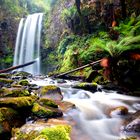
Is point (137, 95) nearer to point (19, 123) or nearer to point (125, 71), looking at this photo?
point (125, 71)

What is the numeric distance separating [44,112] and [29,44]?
53.3 feet

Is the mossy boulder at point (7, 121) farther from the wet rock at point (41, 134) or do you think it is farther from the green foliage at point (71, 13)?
the green foliage at point (71, 13)

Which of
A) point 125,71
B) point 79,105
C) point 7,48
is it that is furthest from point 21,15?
point 79,105

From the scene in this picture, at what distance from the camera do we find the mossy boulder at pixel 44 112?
4828 millimetres

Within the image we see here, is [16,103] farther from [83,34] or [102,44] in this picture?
[83,34]

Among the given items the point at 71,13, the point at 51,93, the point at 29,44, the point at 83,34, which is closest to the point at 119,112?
the point at 51,93

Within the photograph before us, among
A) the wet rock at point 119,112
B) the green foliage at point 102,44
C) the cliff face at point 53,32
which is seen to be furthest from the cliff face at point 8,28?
the wet rock at point 119,112

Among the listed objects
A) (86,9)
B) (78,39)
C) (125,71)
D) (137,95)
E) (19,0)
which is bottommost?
(137,95)

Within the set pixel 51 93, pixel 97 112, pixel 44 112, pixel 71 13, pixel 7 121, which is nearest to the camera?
pixel 7 121

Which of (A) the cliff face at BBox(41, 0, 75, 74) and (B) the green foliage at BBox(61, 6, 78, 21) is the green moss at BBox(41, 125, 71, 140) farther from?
(A) the cliff face at BBox(41, 0, 75, 74)

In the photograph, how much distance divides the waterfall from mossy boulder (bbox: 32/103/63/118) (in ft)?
44.9

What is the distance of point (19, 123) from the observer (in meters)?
4.41

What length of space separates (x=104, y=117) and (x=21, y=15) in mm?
21213

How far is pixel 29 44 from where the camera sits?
20562 mm
